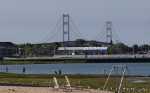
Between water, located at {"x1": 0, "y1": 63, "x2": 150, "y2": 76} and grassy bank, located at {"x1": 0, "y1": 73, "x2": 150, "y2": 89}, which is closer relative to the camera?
grassy bank, located at {"x1": 0, "y1": 73, "x2": 150, "y2": 89}

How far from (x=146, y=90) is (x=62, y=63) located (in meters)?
144

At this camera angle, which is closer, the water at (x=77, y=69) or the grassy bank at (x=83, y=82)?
the grassy bank at (x=83, y=82)

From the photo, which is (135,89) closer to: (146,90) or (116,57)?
(146,90)

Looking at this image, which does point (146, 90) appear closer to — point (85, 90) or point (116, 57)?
point (85, 90)

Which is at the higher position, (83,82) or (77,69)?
(83,82)

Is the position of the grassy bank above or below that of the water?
above

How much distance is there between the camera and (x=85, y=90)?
53.9 metres

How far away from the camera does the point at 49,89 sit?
54.8 meters

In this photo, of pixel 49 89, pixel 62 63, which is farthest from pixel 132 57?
pixel 49 89

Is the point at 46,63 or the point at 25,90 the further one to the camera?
the point at 46,63

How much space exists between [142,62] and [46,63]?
29.2 meters

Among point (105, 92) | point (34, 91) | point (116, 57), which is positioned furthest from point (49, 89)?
point (116, 57)

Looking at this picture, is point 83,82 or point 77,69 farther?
point 77,69

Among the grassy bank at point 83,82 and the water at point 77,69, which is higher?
the grassy bank at point 83,82
